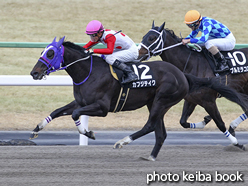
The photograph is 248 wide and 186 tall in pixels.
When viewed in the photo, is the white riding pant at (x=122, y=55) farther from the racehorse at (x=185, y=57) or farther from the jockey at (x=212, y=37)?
the jockey at (x=212, y=37)

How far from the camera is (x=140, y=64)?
17.9ft

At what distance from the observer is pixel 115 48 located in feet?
18.3

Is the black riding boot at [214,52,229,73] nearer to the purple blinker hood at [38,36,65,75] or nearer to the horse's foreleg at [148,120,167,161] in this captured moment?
the horse's foreleg at [148,120,167,161]

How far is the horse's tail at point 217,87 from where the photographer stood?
5.65m

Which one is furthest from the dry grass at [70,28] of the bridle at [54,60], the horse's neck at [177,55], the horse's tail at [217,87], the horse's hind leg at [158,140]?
the bridle at [54,60]

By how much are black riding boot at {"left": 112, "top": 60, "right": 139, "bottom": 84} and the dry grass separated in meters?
2.76

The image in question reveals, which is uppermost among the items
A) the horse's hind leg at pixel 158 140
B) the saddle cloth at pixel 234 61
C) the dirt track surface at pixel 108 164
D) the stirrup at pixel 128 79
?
the saddle cloth at pixel 234 61

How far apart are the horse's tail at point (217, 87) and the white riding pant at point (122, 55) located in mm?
759

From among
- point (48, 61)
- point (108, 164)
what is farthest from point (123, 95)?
point (48, 61)

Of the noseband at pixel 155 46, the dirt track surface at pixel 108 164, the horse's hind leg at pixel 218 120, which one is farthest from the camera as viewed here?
the noseband at pixel 155 46

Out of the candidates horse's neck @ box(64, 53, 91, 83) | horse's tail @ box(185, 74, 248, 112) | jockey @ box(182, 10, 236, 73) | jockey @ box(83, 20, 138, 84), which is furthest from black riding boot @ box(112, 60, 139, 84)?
jockey @ box(182, 10, 236, 73)

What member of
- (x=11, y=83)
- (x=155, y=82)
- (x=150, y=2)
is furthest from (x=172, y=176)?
(x=150, y=2)

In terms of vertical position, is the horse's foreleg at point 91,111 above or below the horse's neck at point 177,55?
below

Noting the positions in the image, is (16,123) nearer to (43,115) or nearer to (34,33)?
(43,115)
